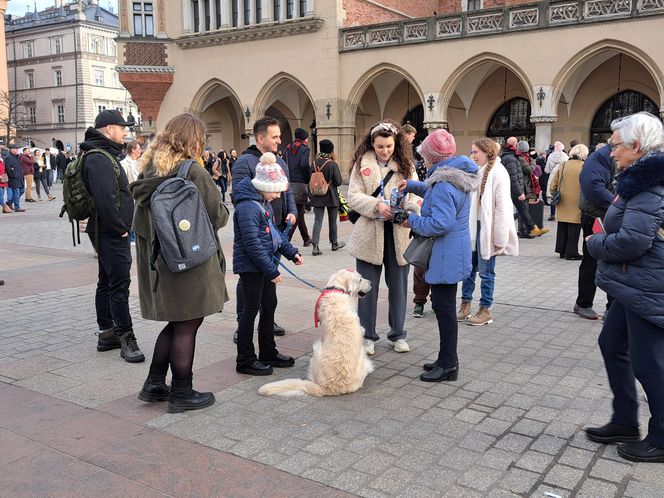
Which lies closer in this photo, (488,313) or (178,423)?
(178,423)

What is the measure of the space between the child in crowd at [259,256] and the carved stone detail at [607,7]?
725 inches

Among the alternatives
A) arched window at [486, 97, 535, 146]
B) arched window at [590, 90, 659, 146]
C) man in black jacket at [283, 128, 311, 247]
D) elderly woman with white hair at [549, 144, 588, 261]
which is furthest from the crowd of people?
arched window at [486, 97, 535, 146]

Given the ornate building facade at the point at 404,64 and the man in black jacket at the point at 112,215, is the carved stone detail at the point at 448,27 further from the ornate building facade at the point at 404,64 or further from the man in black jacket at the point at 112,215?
the man in black jacket at the point at 112,215

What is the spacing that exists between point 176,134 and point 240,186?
2.89ft

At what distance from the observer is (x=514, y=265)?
954 cm

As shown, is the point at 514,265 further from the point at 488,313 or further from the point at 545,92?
the point at 545,92

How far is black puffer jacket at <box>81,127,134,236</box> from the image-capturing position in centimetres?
510

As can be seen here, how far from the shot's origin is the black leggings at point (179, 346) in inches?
158

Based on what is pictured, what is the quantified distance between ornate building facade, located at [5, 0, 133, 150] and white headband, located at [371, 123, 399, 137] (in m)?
68.1

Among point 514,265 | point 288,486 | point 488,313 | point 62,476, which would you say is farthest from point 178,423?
point 514,265

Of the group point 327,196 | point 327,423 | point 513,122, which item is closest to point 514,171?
point 327,196

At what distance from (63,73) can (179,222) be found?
7527cm

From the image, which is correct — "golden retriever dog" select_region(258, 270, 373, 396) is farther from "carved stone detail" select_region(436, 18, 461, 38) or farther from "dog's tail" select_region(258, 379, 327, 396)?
"carved stone detail" select_region(436, 18, 461, 38)

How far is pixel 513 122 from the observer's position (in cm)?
2641
